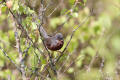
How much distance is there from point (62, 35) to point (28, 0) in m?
0.65

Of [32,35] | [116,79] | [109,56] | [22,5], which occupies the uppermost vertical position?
[22,5]

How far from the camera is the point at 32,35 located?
10.4 ft

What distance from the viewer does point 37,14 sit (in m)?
3.22

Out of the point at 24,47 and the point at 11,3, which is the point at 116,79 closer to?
the point at 24,47

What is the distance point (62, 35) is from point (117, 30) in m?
1.35

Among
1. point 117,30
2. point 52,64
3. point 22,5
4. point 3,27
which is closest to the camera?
point 117,30

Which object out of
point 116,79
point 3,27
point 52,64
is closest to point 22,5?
point 52,64

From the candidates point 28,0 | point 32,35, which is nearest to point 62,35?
point 32,35

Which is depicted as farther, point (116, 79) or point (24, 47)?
point (24, 47)

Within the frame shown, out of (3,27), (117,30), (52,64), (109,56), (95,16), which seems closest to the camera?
(109,56)

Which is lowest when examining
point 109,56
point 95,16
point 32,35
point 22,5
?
point 95,16

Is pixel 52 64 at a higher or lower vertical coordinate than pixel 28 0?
lower

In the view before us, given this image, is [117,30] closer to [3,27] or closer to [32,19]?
[32,19]

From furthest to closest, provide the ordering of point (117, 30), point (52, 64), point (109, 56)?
point (52, 64), point (117, 30), point (109, 56)
